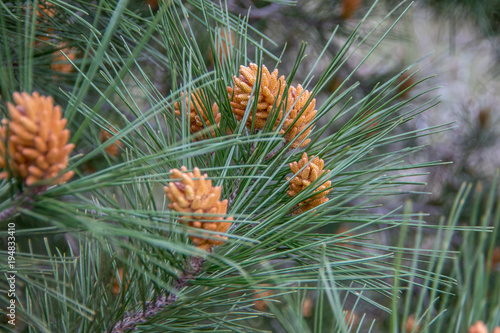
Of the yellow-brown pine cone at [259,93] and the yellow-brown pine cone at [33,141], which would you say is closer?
the yellow-brown pine cone at [33,141]

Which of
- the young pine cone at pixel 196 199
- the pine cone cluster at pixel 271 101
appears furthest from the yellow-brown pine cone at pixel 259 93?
the young pine cone at pixel 196 199

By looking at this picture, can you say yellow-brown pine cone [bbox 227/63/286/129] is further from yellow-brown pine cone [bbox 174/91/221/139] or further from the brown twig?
the brown twig

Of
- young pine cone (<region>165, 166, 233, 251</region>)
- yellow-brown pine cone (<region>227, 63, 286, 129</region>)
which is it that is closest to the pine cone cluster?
yellow-brown pine cone (<region>227, 63, 286, 129</region>)

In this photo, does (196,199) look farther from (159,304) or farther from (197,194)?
(159,304)

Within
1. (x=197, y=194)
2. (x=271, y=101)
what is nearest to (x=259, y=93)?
(x=271, y=101)

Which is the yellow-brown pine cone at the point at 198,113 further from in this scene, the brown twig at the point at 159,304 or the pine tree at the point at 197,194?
the brown twig at the point at 159,304

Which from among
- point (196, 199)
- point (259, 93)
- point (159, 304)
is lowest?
point (159, 304)
